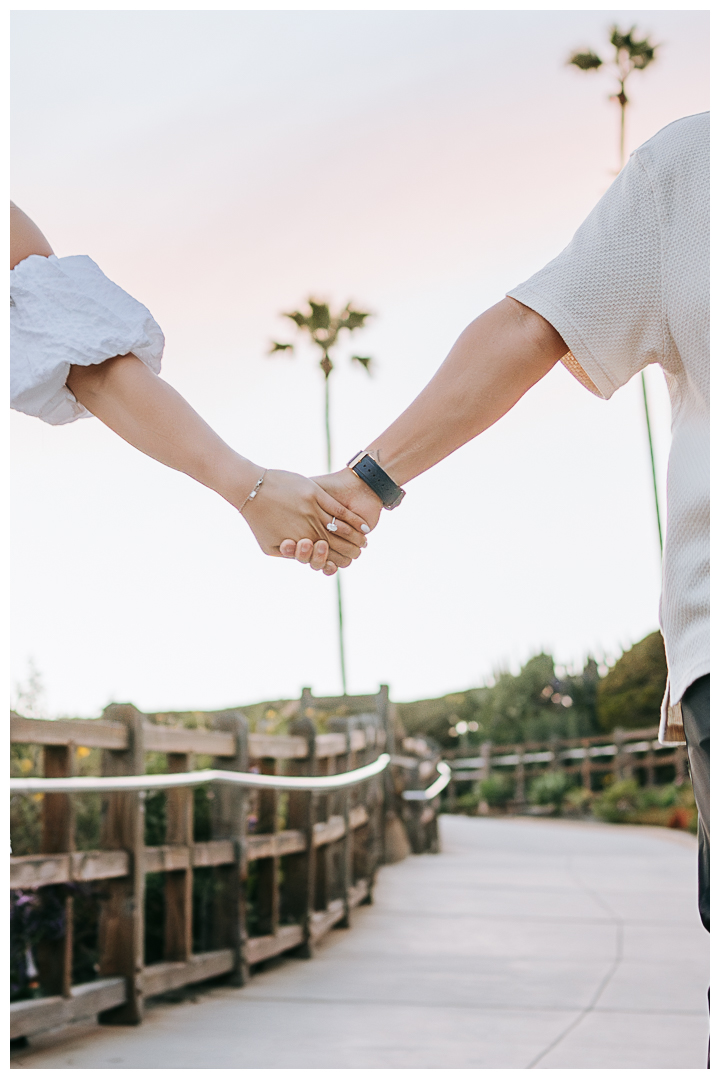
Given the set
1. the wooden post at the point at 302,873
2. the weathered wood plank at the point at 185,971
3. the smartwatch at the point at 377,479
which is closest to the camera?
the smartwatch at the point at 377,479

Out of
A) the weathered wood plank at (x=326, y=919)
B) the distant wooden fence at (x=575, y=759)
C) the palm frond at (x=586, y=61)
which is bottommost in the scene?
the distant wooden fence at (x=575, y=759)

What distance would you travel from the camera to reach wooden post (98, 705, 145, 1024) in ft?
11.2

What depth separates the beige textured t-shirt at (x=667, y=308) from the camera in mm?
1052

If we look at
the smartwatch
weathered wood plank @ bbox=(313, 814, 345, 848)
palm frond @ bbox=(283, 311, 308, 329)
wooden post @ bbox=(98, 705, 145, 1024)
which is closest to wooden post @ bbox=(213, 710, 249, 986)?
wooden post @ bbox=(98, 705, 145, 1024)

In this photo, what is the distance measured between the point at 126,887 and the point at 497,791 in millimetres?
16719

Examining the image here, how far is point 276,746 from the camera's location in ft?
15.6

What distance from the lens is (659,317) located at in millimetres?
1086

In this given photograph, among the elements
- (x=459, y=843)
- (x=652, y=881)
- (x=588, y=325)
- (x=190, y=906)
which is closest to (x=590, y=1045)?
(x=190, y=906)

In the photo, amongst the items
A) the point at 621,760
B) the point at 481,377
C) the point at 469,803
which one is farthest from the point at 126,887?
the point at 469,803

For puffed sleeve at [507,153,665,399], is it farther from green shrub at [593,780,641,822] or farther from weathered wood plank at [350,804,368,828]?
green shrub at [593,780,641,822]

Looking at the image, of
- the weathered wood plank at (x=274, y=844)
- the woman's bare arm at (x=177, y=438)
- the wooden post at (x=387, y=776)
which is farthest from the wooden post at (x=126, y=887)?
the wooden post at (x=387, y=776)

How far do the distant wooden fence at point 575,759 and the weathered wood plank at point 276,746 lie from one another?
37.9ft

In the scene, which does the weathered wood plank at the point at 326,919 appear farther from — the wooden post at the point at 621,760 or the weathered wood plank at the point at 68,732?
the wooden post at the point at 621,760

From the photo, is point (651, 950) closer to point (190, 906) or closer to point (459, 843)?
point (190, 906)
